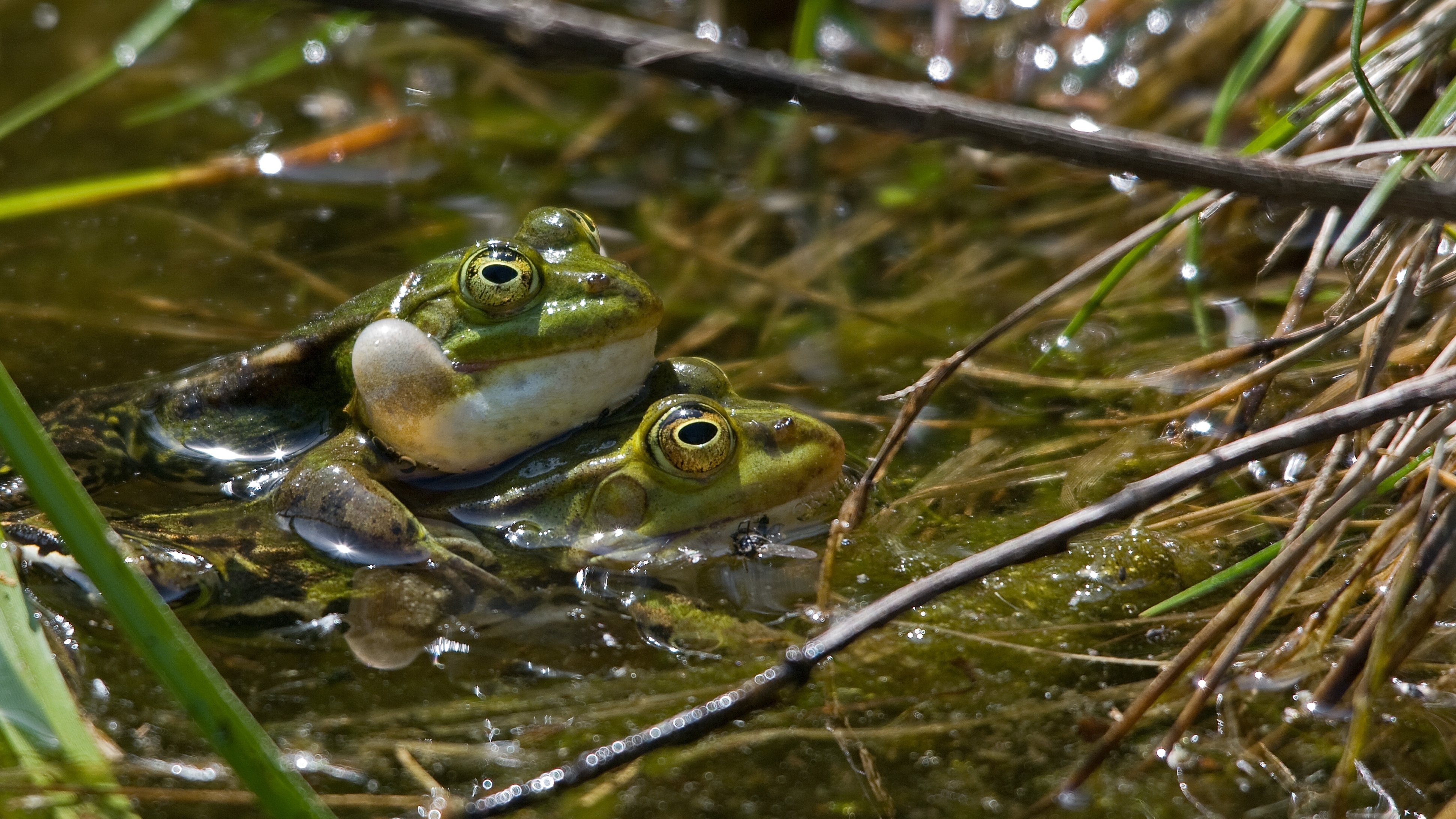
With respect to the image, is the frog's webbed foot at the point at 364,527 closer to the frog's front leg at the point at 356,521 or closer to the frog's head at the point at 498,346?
the frog's front leg at the point at 356,521

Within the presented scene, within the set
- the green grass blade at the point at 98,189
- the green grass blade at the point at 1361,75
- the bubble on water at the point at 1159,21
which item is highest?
the green grass blade at the point at 1361,75

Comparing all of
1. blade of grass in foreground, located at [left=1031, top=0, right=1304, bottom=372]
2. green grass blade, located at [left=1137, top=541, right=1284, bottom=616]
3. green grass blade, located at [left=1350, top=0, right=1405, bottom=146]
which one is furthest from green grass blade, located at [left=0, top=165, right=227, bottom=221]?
green grass blade, located at [left=1350, top=0, right=1405, bottom=146]

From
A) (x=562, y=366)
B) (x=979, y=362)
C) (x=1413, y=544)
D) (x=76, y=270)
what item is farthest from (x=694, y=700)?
(x=76, y=270)

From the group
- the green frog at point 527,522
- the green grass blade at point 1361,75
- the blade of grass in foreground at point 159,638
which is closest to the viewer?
the blade of grass in foreground at point 159,638

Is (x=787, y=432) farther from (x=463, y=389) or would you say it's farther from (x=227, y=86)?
(x=227, y=86)

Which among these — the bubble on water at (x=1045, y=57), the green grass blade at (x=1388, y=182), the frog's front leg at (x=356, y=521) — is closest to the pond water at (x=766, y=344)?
the bubble on water at (x=1045, y=57)

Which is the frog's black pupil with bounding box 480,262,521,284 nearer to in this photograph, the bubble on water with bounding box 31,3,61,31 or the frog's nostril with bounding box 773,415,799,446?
the frog's nostril with bounding box 773,415,799,446
